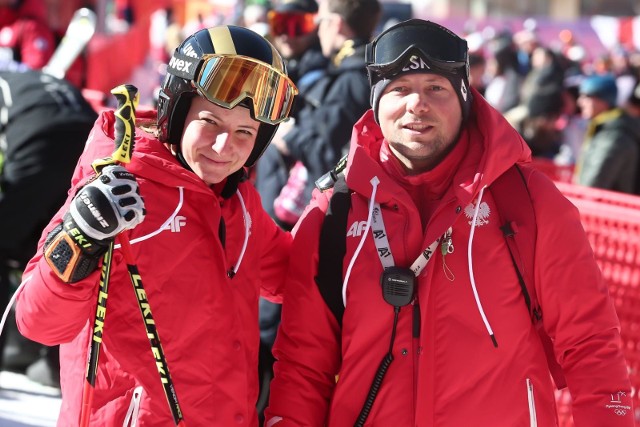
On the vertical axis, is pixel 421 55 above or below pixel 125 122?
above

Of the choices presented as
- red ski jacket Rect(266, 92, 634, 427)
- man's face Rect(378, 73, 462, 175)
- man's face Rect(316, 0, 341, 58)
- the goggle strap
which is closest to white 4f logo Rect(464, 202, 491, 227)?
red ski jacket Rect(266, 92, 634, 427)

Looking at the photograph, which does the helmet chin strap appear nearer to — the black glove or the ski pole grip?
the ski pole grip

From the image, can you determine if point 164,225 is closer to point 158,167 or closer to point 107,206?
point 158,167

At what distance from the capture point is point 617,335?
10.9ft

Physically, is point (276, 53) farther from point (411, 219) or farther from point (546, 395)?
point (546, 395)

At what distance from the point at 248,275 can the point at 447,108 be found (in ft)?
2.92

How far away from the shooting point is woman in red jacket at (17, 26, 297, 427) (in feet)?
10.3

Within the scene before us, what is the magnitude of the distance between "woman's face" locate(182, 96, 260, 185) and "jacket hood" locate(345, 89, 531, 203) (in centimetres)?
41

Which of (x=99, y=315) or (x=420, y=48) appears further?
(x=420, y=48)

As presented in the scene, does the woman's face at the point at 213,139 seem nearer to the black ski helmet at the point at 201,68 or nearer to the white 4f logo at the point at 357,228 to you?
the black ski helmet at the point at 201,68

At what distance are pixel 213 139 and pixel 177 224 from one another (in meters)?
0.31

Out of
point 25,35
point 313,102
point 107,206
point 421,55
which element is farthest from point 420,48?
point 25,35

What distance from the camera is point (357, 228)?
3.51 meters

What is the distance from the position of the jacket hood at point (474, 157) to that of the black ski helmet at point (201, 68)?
34 cm
